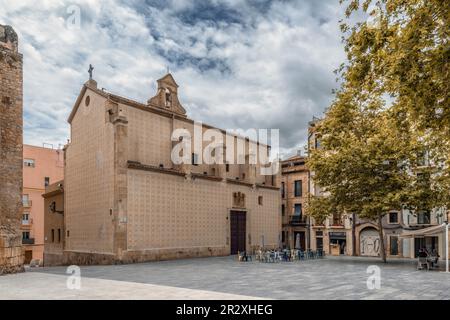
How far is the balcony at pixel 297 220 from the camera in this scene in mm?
45866

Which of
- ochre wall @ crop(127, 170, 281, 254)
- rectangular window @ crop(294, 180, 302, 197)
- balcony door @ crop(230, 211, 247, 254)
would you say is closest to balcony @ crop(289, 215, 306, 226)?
rectangular window @ crop(294, 180, 302, 197)

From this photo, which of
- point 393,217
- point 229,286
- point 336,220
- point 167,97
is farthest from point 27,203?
point 229,286

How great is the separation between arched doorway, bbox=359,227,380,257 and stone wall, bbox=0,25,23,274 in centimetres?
3029

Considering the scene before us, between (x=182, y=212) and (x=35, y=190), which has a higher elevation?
(x=35, y=190)

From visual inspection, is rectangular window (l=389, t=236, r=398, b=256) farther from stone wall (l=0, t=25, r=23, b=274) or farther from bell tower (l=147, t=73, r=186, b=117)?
stone wall (l=0, t=25, r=23, b=274)

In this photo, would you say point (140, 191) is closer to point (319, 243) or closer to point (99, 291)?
point (99, 291)

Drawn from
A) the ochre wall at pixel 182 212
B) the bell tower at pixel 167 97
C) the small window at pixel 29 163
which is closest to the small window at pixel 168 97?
the bell tower at pixel 167 97

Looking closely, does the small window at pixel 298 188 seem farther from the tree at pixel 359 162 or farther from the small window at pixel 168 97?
the small window at pixel 168 97

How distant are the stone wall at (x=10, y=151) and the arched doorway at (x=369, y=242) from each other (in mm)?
30286

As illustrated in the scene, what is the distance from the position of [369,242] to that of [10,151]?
105 ft

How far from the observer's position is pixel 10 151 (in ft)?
66.8

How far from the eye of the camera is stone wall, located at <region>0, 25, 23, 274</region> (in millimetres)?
19641

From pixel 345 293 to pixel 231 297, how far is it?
4178 mm
